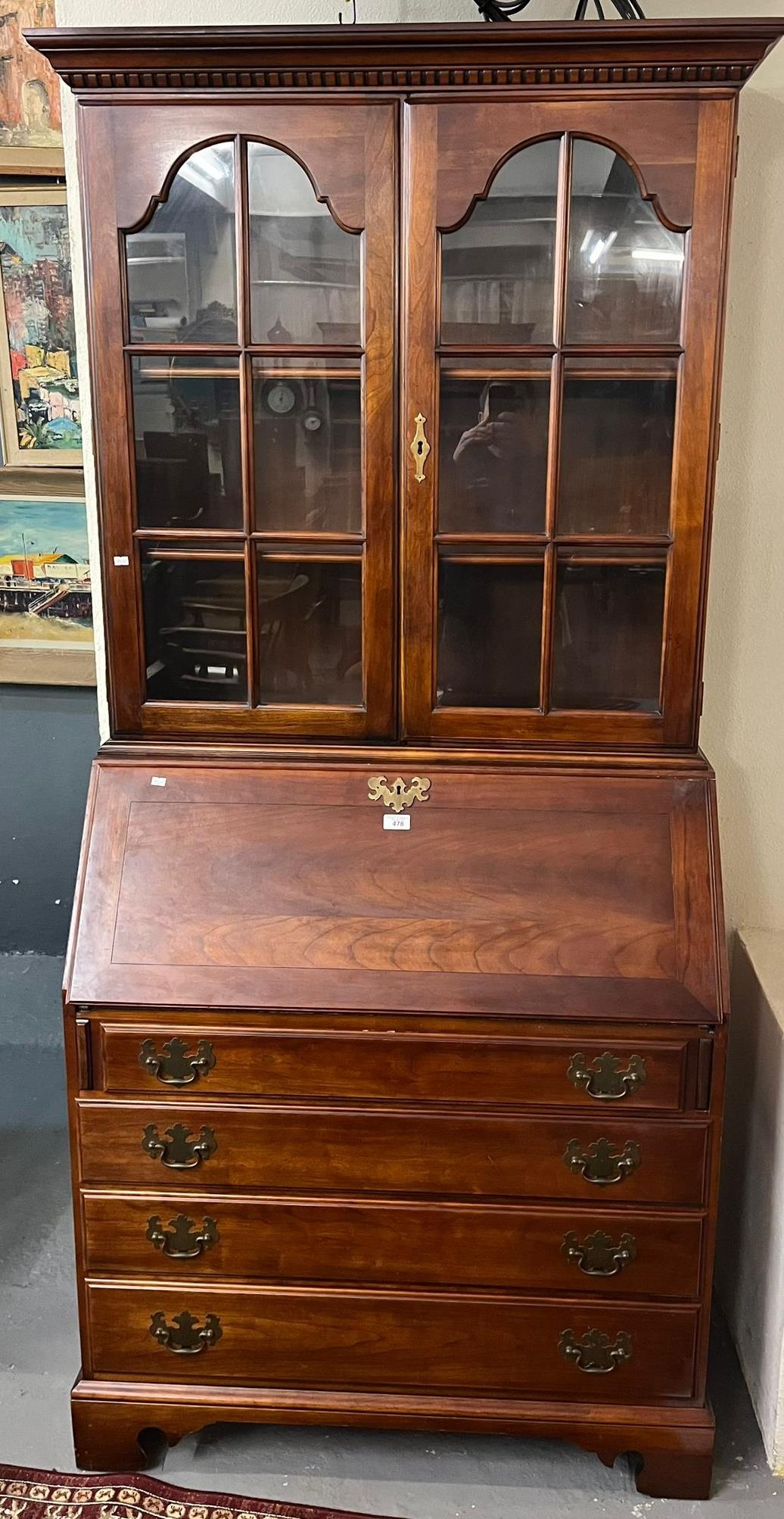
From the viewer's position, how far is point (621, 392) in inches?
67.2

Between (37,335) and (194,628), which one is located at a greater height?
(37,335)

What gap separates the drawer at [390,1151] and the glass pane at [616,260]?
1.13 m

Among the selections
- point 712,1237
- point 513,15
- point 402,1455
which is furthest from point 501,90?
point 402,1455

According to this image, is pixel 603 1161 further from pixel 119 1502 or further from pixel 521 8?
pixel 521 8

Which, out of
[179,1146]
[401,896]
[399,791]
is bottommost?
[179,1146]

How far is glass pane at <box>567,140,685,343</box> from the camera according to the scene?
1.63m

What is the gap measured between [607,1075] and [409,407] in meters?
0.99

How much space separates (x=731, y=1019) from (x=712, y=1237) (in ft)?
1.72

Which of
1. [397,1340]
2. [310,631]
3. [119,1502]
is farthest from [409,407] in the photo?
[119,1502]

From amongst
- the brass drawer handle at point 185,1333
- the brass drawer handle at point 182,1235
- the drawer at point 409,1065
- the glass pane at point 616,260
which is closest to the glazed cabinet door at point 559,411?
the glass pane at point 616,260

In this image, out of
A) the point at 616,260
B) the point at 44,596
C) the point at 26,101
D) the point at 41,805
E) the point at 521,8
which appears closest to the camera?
the point at 616,260

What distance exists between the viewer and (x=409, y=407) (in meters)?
1.71

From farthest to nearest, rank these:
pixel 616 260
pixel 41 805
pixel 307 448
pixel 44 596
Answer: pixel 41 805 → pixel 44 596 → pixel 307 448 → pixel 616 260

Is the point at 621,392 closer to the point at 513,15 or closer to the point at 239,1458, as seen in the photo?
the point at 513,15
